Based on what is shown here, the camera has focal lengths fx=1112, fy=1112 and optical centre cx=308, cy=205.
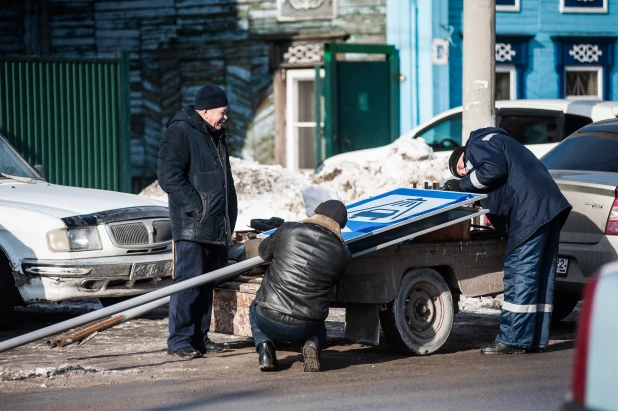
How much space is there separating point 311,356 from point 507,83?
1368 cm

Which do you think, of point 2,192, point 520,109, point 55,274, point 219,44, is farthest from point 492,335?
point 219,44

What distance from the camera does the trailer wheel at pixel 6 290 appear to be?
29.7 feet

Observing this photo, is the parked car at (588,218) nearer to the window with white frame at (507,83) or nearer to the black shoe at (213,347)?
the black shoe at (213,347)

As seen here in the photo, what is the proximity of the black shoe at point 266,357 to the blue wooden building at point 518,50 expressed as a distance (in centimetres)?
1227

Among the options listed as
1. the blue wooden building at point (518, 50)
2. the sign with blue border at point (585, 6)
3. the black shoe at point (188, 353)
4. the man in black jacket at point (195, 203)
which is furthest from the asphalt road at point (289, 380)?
the sign with blue border at point (585, 6)

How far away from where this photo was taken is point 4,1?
2244 cm

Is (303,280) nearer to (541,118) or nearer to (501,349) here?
(501,349)

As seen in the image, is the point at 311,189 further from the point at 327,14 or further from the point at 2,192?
the point at 327,14

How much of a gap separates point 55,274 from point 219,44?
12879mm

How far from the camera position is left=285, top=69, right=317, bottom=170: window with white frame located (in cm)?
2066

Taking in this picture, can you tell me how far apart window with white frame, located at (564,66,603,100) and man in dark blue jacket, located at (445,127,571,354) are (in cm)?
1300

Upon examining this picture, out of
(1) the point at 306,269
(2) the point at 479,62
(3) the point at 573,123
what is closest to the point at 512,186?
(1) the point at 306,269

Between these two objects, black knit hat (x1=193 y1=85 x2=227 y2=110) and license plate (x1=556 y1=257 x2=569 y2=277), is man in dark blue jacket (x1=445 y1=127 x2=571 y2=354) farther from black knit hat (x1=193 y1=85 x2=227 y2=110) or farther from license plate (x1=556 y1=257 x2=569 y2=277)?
black knit hat (x1=193 y1=85 x2=227 y2=110)

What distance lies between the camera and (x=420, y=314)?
8.23m
